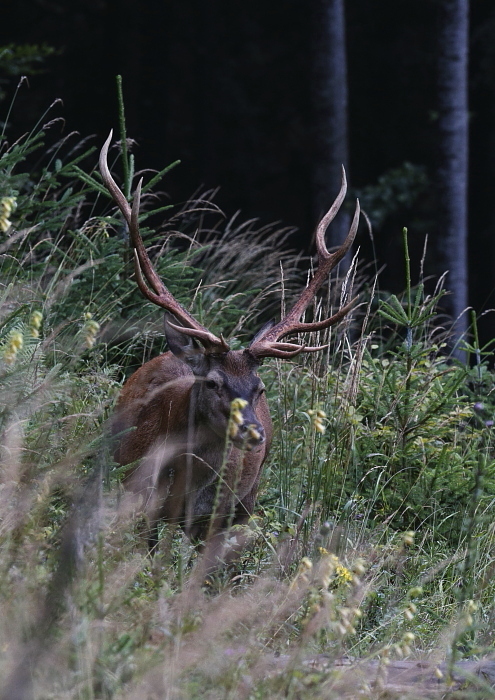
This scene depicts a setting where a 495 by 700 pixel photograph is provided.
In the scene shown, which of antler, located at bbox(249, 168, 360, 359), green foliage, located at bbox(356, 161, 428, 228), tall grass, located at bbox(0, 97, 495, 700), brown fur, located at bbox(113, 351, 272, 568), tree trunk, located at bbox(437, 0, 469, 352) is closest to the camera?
tall grass, located at bbox(0, 97, 495, 700)

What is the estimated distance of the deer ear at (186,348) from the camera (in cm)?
545

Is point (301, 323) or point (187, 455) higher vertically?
point (301, 323)

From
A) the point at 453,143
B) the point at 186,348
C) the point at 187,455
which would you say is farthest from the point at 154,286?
the point at 453,143

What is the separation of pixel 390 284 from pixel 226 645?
14.4 meters

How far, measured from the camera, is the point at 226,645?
10.8 feet

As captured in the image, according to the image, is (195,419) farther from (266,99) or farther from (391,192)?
(266,99)

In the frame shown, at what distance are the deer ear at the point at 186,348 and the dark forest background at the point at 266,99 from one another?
338 inches

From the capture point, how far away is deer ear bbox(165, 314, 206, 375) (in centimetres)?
545

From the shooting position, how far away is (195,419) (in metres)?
5.39

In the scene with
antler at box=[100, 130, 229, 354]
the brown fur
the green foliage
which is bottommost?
the green foliage

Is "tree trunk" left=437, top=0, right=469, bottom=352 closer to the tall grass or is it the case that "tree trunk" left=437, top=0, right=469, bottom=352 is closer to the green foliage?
the green foliage

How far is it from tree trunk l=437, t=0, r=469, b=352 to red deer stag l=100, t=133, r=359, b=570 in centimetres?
550

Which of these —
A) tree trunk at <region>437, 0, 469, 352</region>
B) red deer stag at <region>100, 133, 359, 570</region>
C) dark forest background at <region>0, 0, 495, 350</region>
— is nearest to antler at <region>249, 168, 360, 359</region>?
red deer stag at <region>100, 133, 359, 570</region>

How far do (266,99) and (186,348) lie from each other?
613 inches
